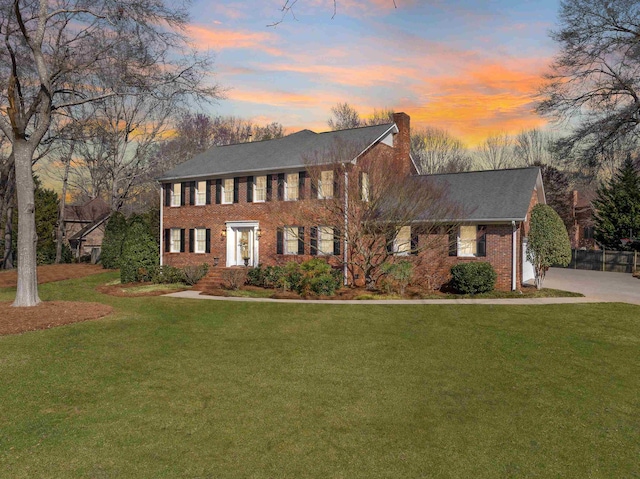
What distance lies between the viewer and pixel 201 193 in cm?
2533

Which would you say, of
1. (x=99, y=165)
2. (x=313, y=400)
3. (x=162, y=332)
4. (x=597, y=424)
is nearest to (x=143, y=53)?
(x=162, y=332)

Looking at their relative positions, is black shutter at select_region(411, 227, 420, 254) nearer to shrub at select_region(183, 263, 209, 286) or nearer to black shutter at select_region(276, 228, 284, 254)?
black shutter at select_region(276, 228, 284, 254)

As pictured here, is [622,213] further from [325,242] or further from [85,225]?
[85,225]

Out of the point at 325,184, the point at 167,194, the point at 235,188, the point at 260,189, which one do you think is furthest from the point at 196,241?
the point at 325,184

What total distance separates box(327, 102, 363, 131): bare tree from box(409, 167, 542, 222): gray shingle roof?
84.6ft

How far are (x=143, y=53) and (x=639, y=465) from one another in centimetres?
1732

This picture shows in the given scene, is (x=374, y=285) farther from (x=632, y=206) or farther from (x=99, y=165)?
(x=99, y=165)

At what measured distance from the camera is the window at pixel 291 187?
22.0m

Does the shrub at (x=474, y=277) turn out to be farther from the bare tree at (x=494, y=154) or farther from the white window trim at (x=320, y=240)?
the bare tree at (x=494, y=154)

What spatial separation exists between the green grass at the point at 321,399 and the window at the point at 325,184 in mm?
8252

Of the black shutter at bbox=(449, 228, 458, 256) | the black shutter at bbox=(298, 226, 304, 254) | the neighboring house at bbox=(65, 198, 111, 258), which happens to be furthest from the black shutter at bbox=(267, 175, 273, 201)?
the neighboring house at bbox=(65, 198, 111, 258)

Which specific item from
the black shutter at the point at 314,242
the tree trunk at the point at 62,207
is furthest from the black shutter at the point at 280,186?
the tree trunk at the point at 62,207

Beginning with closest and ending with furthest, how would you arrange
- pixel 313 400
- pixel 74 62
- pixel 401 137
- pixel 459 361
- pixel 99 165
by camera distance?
pixel 313 400 < pixel 459 361 < pixel 74 62 < pixel 401 137 < pixel 99 165

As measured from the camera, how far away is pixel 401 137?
23.9 m
